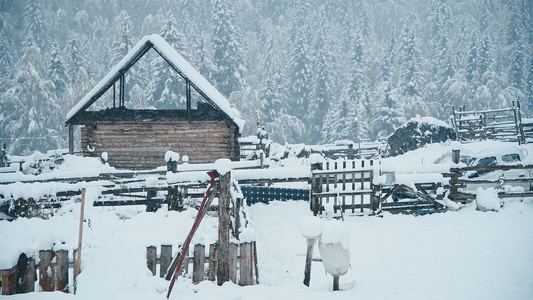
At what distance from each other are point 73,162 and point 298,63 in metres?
37.8

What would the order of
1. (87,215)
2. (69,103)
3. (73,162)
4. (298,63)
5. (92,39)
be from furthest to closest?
(92,39) → (298,63) → (69,103) → (73,162) → (87,215)

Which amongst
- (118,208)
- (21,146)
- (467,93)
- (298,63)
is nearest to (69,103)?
(21,146)

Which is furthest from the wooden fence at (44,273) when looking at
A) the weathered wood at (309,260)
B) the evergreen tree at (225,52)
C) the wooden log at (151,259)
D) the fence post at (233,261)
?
the evergreen tree at (225,52)

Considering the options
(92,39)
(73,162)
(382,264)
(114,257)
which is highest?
(92,39)

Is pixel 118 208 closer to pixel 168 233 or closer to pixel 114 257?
pixel 168 233

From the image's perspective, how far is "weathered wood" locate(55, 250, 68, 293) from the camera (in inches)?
203

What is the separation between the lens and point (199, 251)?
548cm

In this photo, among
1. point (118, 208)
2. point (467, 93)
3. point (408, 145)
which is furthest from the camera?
point (467, 93)

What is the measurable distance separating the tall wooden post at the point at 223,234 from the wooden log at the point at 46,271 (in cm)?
242

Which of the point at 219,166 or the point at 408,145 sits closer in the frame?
the point at 219,166

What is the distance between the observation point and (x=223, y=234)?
19.1ft

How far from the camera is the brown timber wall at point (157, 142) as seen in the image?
17.4 metres

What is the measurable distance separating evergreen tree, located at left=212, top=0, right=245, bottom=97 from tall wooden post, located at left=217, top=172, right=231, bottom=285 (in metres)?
40.6

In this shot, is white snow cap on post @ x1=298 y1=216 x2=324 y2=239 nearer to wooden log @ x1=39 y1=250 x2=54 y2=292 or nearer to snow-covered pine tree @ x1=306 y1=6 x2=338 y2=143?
wooden log @ x1=39 y1=250 x2=54 y2=292
